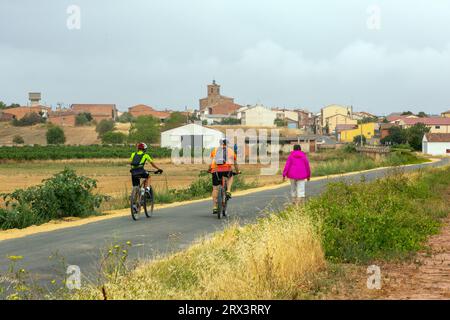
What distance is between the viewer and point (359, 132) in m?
134

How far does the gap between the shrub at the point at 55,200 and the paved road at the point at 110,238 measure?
227 cm

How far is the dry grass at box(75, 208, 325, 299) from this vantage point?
23.2 feet

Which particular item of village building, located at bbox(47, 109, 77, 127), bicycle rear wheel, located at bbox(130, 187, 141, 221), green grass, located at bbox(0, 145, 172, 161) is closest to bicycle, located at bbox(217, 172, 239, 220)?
bicycle rear wheel, located at bbox(130, 187, 141, 221)

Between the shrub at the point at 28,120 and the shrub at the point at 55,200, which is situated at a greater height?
the shrub at the point at 28,120

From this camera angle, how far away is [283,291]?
25.0 feet

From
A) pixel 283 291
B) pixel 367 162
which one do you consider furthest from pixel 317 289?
pixel 367 162

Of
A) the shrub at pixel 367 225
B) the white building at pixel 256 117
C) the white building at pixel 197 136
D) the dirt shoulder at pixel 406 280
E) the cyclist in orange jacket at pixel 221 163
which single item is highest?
the white building at pixel 256 117

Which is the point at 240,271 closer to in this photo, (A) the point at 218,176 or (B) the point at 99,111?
(A) the point at 218,176

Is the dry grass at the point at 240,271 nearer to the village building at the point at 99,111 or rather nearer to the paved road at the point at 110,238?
the paved road at the point at 110,238

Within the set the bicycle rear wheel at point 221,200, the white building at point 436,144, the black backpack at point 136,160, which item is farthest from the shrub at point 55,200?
the white building at point 436,144

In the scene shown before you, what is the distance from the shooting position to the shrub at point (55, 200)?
→ 1791cm

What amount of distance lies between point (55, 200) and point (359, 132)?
392ft
